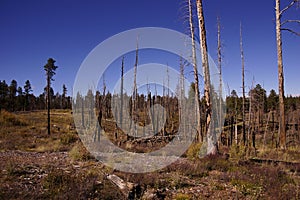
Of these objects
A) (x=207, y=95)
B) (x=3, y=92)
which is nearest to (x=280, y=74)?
(x=207, y=95)

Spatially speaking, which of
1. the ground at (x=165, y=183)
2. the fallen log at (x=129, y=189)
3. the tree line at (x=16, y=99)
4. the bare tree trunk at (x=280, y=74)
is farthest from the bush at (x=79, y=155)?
the tree line at (x=16, y=99)

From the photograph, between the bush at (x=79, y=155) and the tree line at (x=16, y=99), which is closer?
the bush at (x=79, y=155)

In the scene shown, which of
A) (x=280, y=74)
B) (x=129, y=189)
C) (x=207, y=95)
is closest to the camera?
(x=129, y=189)

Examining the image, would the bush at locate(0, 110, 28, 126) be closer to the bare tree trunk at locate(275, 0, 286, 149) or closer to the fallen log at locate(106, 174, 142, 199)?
the fallen log at locate(106, 174, 142, 199)

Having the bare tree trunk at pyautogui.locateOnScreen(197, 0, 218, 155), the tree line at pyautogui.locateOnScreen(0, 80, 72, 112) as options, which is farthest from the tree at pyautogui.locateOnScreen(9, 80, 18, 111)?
the bare tree trunk at pyautogui.locateOnScreen(197, 0, 218, 155)

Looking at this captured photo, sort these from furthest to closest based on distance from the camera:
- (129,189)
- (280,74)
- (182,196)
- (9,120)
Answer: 1. (9,120)
2. (280,74)
3. (129,189)
4. (182,196)

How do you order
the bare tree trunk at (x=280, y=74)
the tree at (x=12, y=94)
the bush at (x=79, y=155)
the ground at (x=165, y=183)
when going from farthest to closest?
Answer: 1. the tree at (x=12, y=94)
2. the bare tree trunk at (x=280, y=74)
3. the bush at (x=79, y=155)
4. the ground at (x=165, y=183)

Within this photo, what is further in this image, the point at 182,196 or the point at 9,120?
the point at 9,120

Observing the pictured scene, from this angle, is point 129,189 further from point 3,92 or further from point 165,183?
point 3,92

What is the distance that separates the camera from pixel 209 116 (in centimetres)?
1004

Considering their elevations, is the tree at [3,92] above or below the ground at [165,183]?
above

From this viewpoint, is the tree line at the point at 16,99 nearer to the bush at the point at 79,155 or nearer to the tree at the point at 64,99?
the tree at the point at 64,99

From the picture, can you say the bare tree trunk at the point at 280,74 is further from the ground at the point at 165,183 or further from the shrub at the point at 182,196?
the shrub at the point at 182,196

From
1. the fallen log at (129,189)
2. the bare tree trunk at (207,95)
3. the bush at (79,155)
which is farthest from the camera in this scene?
the bare tree trunk at (207,95)
